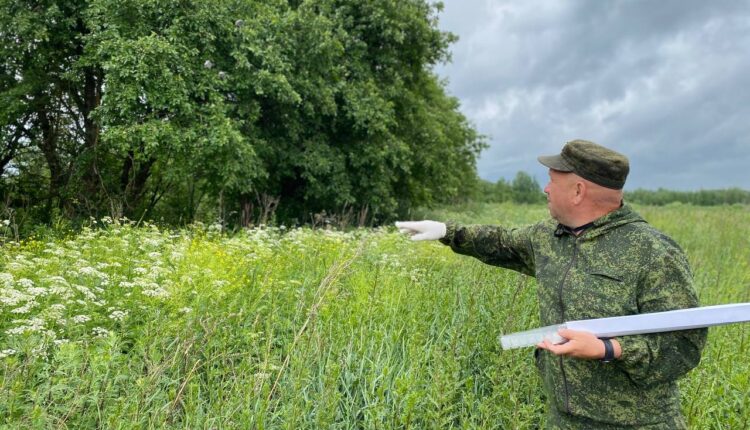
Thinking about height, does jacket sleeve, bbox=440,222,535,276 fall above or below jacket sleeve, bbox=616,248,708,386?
above

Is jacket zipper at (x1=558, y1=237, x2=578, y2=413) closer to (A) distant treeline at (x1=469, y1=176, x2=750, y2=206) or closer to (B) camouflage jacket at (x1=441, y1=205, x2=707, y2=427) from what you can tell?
(B) camouflage jacket at (x1=441, y1=205, x2=707, y2=427)

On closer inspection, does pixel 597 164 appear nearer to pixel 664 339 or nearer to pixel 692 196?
pixel 664 339

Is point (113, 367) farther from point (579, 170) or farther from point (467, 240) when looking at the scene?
point (579, 170)

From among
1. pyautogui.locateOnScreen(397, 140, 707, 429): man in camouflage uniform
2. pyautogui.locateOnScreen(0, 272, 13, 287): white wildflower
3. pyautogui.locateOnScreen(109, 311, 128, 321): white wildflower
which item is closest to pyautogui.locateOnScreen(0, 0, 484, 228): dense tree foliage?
pyautogui.locateOnScreen(0, 272, 13, 287): white wildflower

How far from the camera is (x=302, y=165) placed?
14.0 meters

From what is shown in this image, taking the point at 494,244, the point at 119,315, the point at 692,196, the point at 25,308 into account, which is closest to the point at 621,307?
the point at 494,244

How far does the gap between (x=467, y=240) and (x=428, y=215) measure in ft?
65.4

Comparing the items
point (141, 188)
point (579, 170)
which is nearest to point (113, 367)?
point (579, 170)

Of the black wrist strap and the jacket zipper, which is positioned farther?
the jacket zipper

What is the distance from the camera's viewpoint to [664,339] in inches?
75.9

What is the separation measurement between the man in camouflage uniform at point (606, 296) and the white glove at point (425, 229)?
2.31 ft

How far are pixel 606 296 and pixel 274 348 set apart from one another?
7.65 ft

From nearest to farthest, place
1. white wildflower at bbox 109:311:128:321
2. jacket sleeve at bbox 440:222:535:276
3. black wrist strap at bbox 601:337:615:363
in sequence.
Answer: black wrist strap at bbox 601:337:615:363, jacket sleeve at bbox 440:222:535:276, white wildflower at bbox 109:311:128:321

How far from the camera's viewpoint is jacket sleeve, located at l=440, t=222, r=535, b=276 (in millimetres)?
2797
